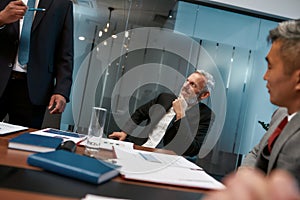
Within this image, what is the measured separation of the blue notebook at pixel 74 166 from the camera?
2.49ft

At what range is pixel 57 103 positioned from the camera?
1.74 meters

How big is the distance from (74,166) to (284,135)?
59cm

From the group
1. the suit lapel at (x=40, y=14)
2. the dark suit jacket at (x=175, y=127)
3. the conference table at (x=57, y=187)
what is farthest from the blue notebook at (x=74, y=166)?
the dark suit jacket at (x=175, y=127)

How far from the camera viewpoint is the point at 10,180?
66 cm

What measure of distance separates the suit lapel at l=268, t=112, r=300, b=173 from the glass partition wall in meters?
3.15

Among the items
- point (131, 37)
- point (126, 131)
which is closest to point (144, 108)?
point (126, 131)

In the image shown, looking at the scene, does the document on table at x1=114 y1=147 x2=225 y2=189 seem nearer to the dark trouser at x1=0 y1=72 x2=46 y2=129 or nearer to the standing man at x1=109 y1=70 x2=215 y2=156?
the dark trouser at x1=0 y1=72 x2=46 y2=129

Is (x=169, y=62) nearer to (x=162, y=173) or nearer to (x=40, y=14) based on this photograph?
(x=40, y=14)

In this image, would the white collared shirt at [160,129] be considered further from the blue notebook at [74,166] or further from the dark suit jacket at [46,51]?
the blue notebook at [74,166]

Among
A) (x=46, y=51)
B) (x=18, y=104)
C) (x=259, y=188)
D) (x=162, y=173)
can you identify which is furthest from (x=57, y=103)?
(x=259, y=188)

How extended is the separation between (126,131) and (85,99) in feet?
5.10

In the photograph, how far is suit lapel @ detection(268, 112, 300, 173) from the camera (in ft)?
2.95

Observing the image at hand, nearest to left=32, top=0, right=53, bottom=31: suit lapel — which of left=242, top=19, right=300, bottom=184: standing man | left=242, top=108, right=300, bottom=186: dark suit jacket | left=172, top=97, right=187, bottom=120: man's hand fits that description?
left=172, top=97, right=187, bottom=120: man's hand

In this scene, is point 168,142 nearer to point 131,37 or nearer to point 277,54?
point 277,54
